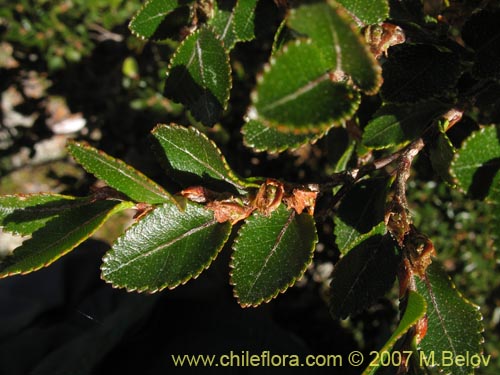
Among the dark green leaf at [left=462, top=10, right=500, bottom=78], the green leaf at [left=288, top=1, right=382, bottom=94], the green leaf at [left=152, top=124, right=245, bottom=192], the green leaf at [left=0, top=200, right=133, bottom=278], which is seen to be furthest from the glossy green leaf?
the dark green leaf at [left=462, top=10, right=500, bottom=78]

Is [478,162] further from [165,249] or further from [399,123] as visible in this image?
[165,249]

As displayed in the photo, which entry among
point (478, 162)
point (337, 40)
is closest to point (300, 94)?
point (337, 40)

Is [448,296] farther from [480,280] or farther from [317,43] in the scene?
[480,280]

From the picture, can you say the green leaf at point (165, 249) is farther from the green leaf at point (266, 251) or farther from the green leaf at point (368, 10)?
the green leaf at point (368, 10)

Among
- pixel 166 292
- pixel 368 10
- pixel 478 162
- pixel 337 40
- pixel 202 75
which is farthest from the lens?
pixel 166 292

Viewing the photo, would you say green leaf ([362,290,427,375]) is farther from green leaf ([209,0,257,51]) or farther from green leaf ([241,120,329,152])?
green leaf ([209,0,257,51])
